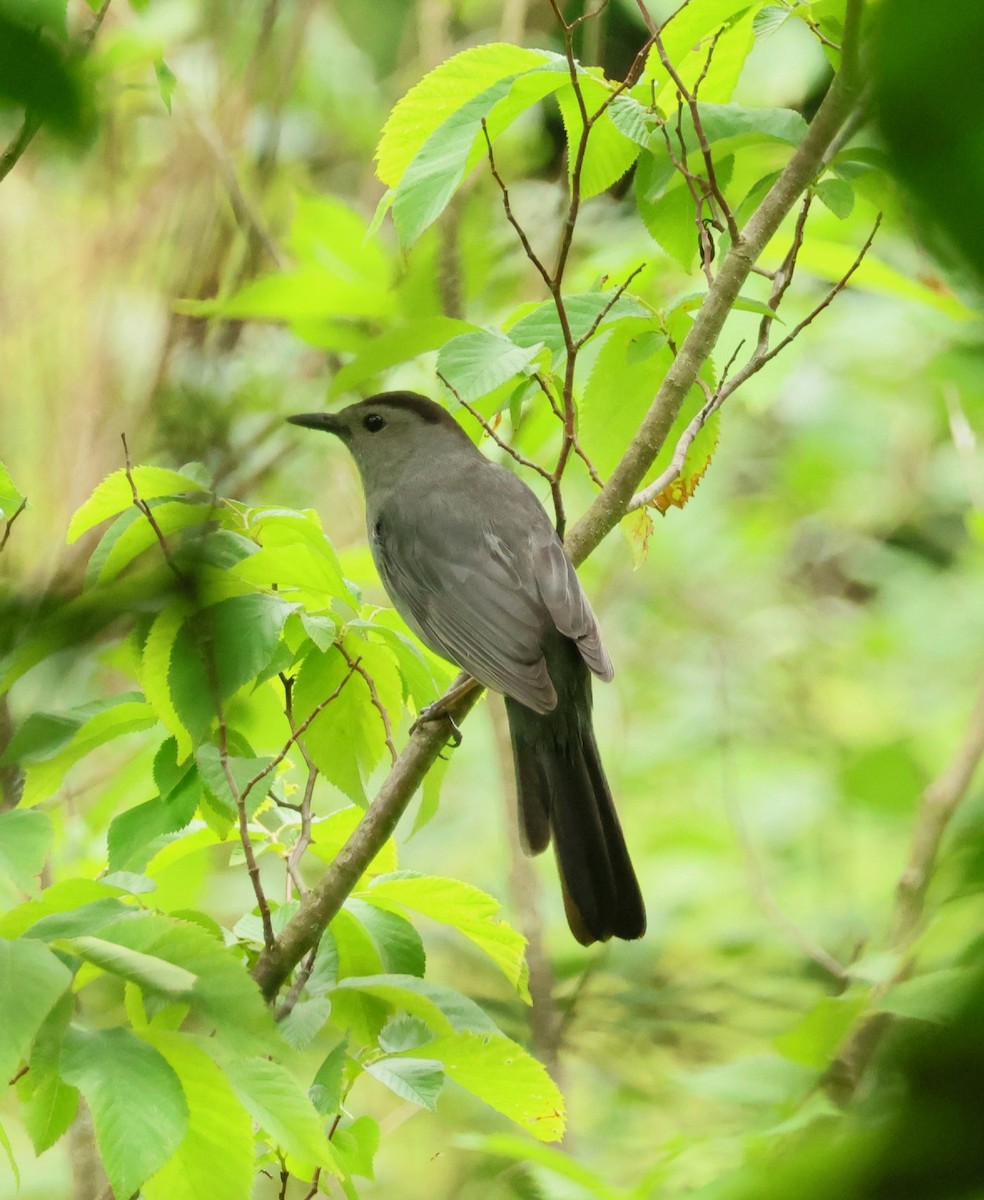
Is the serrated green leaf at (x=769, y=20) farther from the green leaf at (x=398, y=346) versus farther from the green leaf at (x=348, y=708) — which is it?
the green leaf at (x=348, y=708)

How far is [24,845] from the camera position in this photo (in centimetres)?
134

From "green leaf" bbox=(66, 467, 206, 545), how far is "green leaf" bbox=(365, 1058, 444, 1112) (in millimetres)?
705

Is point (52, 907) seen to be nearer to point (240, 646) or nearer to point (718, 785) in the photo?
point (240, 646)

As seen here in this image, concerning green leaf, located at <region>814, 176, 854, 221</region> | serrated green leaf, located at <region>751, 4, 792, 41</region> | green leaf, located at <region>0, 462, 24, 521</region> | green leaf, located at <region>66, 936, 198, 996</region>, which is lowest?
green leaf, located at <region>66, 936, 198, 996</region>

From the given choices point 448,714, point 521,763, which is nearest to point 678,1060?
point 521,763

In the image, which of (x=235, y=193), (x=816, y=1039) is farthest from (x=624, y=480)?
(x=235, y=193)

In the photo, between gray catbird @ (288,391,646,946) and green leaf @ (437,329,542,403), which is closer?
green leaf @ (437,329,542,403)

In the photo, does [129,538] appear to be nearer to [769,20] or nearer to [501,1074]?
[501,1074]

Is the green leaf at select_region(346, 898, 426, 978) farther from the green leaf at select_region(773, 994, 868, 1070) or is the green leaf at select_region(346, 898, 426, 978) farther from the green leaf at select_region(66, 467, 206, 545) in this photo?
the green leaf at select_region(66, 467, 206, 545)

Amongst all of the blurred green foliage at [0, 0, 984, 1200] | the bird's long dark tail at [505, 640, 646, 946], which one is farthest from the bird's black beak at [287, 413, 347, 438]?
the bird's long dark tail at [505, 640, 646, 946]

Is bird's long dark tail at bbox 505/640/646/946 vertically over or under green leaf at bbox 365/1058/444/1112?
under

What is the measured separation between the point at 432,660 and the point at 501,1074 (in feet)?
2.66

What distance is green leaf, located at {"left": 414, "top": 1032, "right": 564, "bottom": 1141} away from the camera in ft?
5.07

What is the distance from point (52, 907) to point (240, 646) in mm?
330
